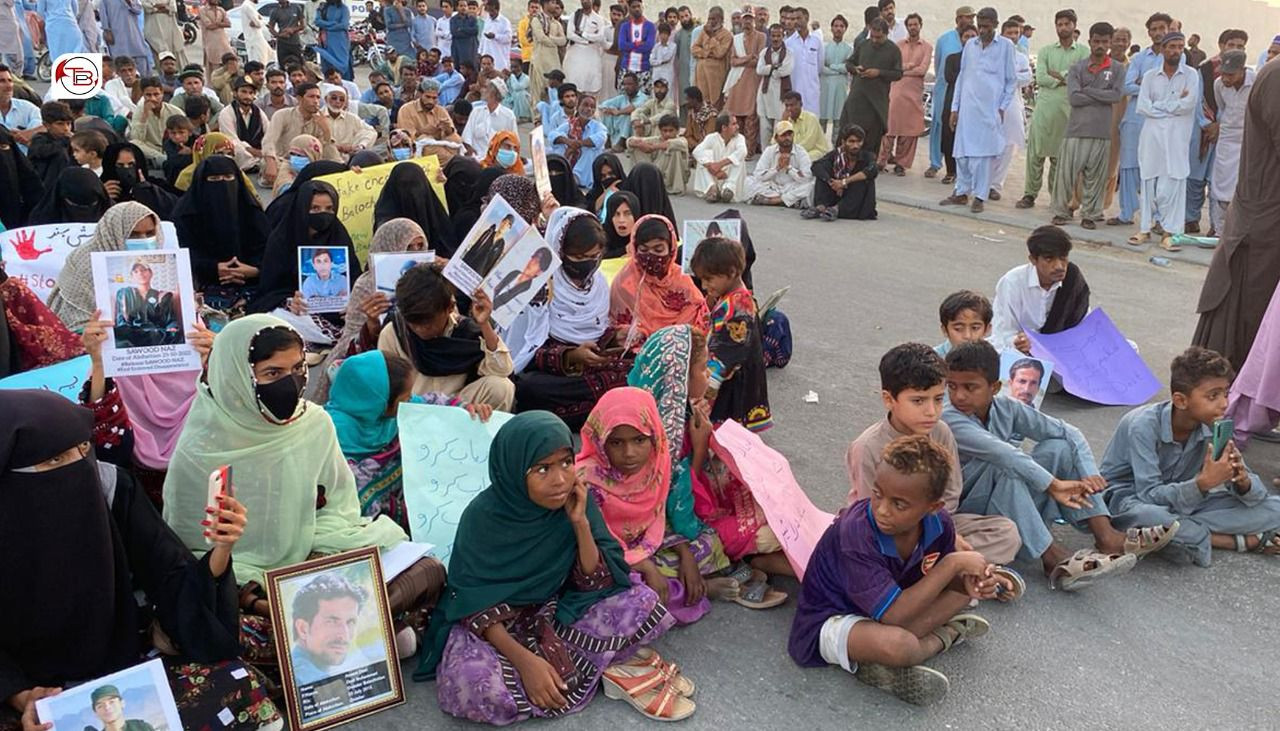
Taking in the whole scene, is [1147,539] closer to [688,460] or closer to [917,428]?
[917,428]

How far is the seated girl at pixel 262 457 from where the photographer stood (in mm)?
3389

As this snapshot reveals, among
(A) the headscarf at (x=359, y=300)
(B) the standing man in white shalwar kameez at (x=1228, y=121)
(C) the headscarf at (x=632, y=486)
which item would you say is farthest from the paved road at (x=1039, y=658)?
(B) the standing man in white shalwar kameez at (x=1228, y=121)

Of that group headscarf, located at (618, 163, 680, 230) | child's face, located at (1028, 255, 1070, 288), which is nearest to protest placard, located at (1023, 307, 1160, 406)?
child's face, located at (1028, 255, 1070, 288)

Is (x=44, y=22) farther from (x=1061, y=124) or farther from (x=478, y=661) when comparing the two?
(x=478, y=661)

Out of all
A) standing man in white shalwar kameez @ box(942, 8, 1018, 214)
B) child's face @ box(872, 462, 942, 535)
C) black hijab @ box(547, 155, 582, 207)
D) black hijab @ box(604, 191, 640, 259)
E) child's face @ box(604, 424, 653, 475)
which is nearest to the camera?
child's face @ box(872, 462, 942, 535)

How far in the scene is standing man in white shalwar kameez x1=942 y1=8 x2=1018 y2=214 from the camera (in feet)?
39.7

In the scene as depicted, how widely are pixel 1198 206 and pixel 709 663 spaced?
9787mm

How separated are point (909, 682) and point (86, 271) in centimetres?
424

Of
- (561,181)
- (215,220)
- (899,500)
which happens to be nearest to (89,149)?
(215,220)

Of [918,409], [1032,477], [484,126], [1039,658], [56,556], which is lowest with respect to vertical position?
[1039,658]

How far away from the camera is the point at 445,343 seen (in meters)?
4.76

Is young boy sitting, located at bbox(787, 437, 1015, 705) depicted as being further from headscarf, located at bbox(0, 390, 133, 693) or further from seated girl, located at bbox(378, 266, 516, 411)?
headscarf, located at bbox(0, 390, 133, 693)

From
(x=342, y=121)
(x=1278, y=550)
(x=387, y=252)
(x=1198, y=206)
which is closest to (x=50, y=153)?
(x=342, y=121)

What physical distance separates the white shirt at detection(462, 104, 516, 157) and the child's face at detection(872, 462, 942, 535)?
400 inches
